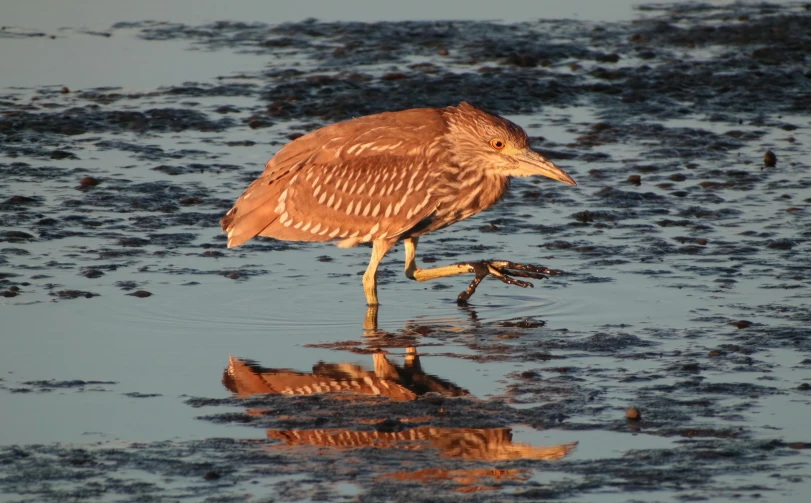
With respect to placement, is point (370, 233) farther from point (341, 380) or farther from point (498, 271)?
→ point (341, 380)

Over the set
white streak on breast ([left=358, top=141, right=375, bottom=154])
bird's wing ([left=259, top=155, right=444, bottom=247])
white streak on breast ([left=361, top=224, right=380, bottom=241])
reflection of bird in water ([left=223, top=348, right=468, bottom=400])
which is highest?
white streak on breast ([left=358, top=141, right=375, bottom=154])

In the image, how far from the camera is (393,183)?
10.2 m

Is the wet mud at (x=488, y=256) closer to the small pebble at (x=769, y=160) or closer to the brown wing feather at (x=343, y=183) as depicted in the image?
the small pebble at (x=769, y=160)

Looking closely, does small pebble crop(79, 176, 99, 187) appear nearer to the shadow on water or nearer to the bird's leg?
the bird's leg

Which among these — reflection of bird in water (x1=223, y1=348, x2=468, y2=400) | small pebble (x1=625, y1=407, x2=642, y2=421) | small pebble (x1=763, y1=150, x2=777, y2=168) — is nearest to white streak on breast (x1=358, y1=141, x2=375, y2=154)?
reflection of bird in water (x1=223, y1=348, x2=468, y2=400)

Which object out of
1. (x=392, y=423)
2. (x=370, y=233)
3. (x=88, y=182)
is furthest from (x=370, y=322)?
(x=88, y=182)

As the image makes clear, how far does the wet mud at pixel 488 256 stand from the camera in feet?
22.1

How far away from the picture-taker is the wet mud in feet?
22.1

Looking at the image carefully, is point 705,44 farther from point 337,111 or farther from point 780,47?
point 337,111

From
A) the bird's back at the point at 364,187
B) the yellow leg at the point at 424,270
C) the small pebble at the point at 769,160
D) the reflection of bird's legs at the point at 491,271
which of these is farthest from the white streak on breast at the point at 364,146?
the small pebble at the point at 769,160

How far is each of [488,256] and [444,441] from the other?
4347 millimetres

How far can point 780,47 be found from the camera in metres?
19.1

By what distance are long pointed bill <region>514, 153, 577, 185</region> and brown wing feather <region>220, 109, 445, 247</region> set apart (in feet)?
2.00

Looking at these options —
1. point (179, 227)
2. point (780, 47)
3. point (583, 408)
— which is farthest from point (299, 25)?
point (583, 408)
